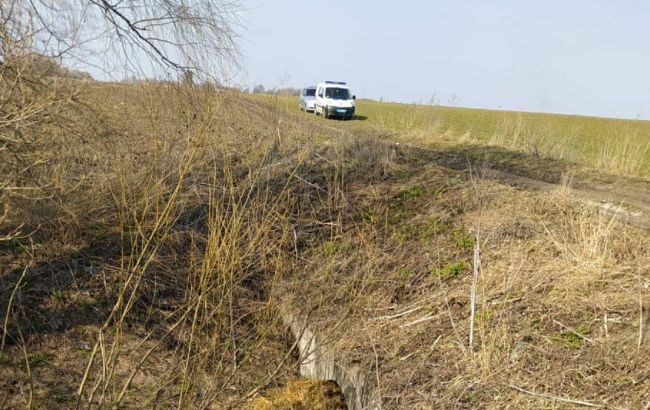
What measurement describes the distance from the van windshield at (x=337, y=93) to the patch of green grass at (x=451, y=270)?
23416mm

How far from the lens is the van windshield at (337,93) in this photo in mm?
28445

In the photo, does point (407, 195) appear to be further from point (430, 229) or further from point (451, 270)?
point (451, 270)

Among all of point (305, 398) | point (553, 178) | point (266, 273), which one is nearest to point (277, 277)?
point (266, 273)

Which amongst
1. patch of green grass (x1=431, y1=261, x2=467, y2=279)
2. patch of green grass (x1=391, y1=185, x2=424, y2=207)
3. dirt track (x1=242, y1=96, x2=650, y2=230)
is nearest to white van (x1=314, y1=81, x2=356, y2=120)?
dirt track (x1=242, y1=96, x2=650, y2=230)

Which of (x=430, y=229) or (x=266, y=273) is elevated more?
(x=430, y=229)

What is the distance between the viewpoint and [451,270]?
18.2 ft

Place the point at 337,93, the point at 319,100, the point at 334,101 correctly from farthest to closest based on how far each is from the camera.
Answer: the point at 319,100 → the point at 337,93 → the point at 334,101

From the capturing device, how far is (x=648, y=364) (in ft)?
11.4

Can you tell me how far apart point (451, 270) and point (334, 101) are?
23035 millimetres

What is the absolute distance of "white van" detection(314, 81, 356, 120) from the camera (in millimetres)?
27609

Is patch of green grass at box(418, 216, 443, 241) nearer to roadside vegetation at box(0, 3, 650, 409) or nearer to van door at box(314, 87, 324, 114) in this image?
roadside vegetation at box(0, 3, 650, 409)

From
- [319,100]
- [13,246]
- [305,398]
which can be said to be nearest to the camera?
[305,398]

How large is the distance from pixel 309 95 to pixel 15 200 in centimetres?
2739

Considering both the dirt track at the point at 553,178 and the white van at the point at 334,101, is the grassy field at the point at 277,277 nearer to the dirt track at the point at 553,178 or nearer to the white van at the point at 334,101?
the dirt track at the point at 553,178
